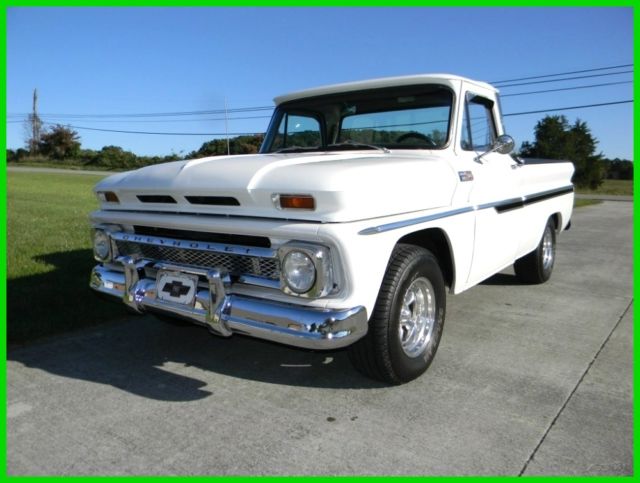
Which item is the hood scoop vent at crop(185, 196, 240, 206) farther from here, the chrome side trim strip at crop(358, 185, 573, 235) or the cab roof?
the cab roof

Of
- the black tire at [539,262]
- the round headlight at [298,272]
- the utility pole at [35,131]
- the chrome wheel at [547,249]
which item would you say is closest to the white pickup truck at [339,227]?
the round headlight at [298,272]

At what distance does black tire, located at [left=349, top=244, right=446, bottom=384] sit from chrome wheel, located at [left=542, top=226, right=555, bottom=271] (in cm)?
280

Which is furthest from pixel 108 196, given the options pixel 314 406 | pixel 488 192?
pixel 488 192

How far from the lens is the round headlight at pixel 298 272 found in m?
2.63

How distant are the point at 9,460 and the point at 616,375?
3.46 meters

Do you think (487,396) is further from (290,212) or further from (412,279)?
(290,212)

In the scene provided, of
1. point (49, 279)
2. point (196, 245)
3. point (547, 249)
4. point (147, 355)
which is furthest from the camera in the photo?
point (547, 249)

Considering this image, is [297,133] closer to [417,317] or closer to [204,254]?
[204,254]

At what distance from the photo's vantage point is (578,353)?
3682 mm

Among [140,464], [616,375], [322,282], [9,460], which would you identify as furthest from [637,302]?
[9,460]

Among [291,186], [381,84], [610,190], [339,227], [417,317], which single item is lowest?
[417,317]

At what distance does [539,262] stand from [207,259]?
12.9 ft

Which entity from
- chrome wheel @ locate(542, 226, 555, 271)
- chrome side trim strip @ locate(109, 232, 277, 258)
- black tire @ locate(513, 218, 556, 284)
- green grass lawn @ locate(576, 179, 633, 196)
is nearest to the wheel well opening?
chrome side trim strip @ locate(109, 232, 277, 258)

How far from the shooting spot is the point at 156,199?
3.21 m
